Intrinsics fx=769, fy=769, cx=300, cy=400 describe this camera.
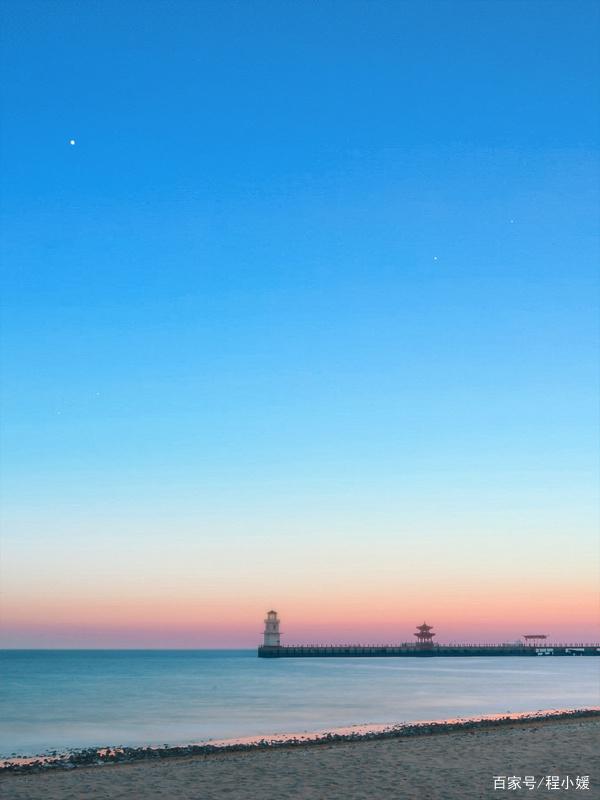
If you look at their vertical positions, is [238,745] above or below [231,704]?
above

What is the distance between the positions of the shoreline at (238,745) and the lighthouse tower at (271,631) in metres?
105

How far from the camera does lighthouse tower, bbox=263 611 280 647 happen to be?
14491cm

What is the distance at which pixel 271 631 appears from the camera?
488 feet

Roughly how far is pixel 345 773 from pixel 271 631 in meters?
133

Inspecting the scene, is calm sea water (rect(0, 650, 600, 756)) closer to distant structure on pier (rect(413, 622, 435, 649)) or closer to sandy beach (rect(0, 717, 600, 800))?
sandy beach (rect(0, 717, 600, 800))

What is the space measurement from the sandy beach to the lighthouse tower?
4739 inches

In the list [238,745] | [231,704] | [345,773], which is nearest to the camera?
[345,773]

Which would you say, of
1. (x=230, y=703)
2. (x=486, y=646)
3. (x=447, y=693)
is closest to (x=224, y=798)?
(x=230, y=703)

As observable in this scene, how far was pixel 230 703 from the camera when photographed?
5750cm

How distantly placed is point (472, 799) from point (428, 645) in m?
154

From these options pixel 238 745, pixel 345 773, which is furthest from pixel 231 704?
pixel 345 773

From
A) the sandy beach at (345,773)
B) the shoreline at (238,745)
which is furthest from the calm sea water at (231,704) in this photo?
the sandy beach at (345,773)

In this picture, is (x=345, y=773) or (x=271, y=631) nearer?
(x=345, y=773)

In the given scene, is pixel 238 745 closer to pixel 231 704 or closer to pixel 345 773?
pixel 345 773
